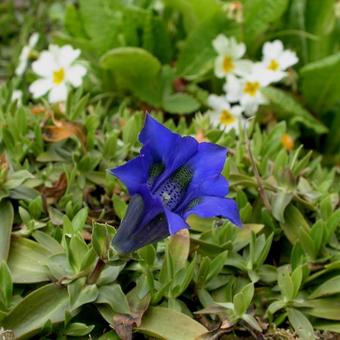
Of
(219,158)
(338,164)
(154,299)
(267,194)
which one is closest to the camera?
(219,158)

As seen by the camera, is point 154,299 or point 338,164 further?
point 338,164

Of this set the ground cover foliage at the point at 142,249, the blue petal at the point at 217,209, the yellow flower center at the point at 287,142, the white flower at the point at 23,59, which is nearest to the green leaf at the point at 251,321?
the ground cover foliage at the point at 142,249

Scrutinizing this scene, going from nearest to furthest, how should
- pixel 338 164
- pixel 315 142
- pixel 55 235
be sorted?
pixel 55 235 → pixel 338 164 → pixel 315 142

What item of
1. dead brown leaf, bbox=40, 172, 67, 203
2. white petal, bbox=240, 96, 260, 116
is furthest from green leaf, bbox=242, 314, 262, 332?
white petal, bbox=240, 96, 260, 116

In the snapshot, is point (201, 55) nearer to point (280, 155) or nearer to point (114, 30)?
point (114, 30)

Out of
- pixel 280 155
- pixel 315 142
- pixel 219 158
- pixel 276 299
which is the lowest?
pixel 315 142

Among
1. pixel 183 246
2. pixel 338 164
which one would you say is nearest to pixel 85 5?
pixel 338 164

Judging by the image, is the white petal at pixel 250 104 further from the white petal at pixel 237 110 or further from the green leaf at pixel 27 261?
the green leaf at pixel 27 261
